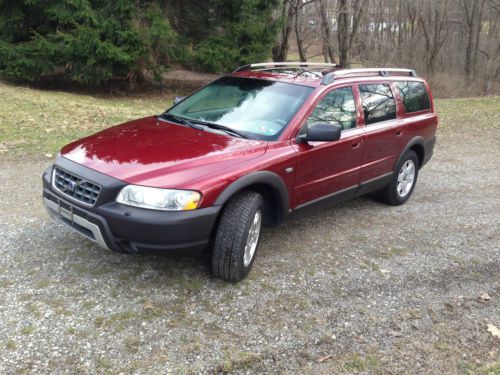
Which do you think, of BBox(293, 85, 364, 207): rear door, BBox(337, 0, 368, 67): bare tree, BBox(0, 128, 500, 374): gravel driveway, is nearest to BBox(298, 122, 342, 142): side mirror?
BBox(293, 85, 364, 207): rear door

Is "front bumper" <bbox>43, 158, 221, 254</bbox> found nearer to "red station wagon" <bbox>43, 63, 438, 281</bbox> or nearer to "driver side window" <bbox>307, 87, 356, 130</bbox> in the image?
"red station wagon" <bbox>43, 63, 438, 281</bbox>

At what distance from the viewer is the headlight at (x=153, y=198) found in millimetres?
3318

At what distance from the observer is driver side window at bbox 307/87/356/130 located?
4.51 metres

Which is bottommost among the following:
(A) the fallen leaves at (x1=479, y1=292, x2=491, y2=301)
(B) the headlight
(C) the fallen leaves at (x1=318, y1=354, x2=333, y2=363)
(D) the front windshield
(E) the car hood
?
(A) the fallen leaves at (x1=479, y1=292, x2=491, y2=301)

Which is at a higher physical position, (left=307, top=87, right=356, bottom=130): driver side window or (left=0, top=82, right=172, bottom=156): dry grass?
(left=307, top=87, right=356, bottom=130): driver side window

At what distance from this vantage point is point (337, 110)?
15.6 ft

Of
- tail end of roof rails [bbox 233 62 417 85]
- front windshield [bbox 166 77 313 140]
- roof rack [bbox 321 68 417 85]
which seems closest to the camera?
front windshield [bbox 166 77 313 140]

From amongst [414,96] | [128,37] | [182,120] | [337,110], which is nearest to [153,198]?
[182,120]

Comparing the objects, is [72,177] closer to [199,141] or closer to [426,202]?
[199,141]

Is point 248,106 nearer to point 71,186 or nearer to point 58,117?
point 71,186

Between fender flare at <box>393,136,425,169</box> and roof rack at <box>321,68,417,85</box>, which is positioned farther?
fender flare at <box>393,136,425,169</box>

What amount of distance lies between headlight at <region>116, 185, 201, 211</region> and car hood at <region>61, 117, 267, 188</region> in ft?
0.14

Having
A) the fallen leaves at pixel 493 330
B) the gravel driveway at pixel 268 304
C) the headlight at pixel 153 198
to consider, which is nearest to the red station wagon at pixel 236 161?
the headlight at pixel 153 198

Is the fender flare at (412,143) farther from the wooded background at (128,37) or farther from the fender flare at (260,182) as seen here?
the wooded background at (128,37)
